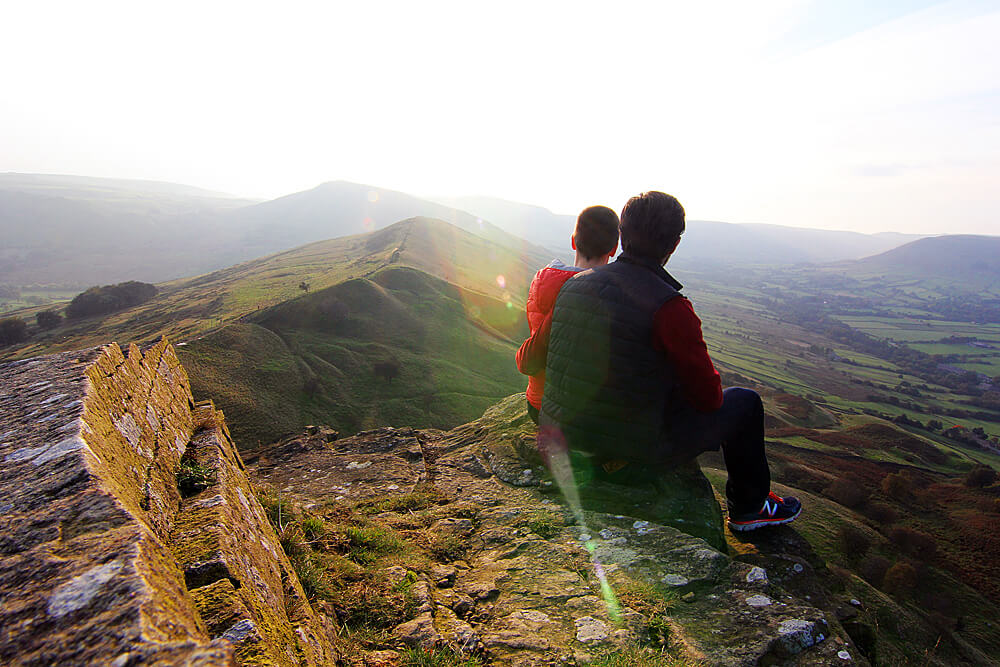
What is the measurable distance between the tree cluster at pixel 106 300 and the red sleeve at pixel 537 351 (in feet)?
369

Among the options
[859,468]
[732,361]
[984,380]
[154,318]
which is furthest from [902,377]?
[154,318]

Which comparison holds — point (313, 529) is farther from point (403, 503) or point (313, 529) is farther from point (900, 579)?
point (900, 579)

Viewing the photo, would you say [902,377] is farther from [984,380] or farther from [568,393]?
[568,393]

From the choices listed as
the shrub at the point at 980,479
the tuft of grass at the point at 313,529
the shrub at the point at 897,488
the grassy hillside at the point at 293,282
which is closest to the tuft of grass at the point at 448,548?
the tuft of grass at the point at 313,529

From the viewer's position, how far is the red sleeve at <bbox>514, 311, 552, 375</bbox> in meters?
6.98

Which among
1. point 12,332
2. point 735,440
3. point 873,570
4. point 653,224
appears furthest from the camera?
point 12,332

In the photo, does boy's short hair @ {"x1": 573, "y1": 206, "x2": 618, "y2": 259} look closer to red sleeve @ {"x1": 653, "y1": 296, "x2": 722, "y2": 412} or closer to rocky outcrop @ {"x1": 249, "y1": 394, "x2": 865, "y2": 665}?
red sleeve @ {"x1": 653, "y1": 296, "x2": 722, "y2": 412}

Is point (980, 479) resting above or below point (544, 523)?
below

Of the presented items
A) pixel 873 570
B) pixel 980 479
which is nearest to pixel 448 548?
pixel 873 570

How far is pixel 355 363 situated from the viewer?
53406mm

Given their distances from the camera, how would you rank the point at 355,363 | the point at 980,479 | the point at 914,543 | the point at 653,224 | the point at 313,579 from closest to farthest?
the point at 313,579 → the point at 653,224 → the point at 914,543 → the point at 355,363 → the point at 980,479

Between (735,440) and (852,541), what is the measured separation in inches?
1117

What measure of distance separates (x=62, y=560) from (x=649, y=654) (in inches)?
168

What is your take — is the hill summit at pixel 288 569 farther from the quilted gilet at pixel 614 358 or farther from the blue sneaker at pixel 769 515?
the quilted gilet at pixel 614 358
